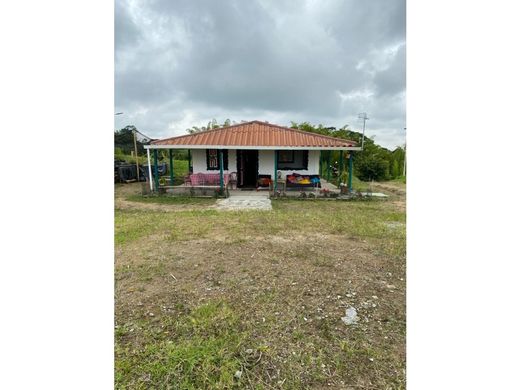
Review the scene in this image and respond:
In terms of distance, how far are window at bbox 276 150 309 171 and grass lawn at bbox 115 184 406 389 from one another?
22.0 ft

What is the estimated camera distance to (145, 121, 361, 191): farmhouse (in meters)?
11.0

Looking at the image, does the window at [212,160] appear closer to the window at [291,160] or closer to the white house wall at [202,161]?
the white house wall at [202,161]

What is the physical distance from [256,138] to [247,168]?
6.11 ft

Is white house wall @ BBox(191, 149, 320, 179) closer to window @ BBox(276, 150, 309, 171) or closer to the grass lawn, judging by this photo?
window @ BBox(276, 150, 309, 171)

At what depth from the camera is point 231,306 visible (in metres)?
2.79

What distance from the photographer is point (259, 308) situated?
275 centimetres

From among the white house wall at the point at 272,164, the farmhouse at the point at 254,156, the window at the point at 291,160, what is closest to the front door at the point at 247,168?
the farmhouse at the point at 254,156

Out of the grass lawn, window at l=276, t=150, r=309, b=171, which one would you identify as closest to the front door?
window at l=276, t=150, r=309, b=171

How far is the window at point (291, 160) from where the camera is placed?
12.1 m

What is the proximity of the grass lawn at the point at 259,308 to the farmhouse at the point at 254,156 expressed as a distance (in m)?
5.75

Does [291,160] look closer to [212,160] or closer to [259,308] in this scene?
[212,160]
